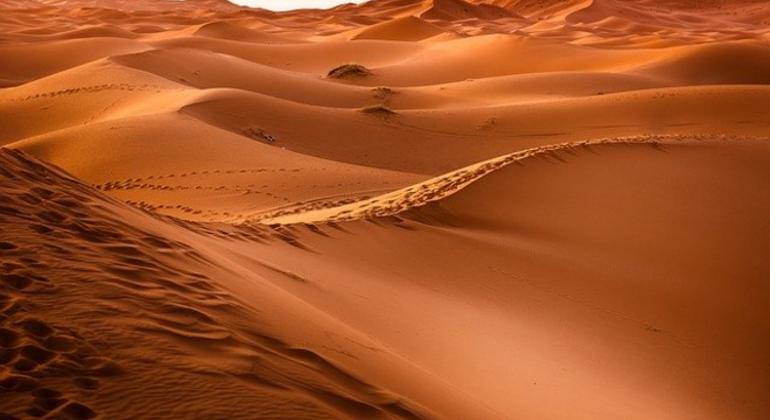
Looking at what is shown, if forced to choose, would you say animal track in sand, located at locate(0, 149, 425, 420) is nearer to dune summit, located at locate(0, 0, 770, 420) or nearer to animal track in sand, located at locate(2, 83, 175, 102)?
dune summit, located at locate(0, 0, 770, 420)

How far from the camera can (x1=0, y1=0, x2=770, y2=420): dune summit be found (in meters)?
2.61

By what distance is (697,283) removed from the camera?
22.0ft

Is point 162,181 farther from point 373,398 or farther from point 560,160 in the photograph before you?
point 373,398

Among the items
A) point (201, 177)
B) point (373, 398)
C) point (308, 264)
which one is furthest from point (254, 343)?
point (201, 177)

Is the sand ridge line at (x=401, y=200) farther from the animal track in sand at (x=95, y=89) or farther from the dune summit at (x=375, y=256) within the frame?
the animal track in sand at (x=95, y=89)

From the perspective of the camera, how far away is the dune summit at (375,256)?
261 centimetres

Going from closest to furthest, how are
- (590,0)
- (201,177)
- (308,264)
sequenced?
(308,264)
(201,177)
(590,0)

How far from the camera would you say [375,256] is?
19.1 ft

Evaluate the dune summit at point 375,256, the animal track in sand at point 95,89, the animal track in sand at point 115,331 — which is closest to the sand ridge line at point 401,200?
the dune summit at point 375,256

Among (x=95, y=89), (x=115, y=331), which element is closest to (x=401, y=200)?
(x=115, y=331)

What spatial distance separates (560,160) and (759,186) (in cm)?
227

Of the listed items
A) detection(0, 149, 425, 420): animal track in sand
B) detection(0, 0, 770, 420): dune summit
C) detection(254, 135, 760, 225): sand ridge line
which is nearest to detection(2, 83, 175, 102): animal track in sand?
detection(0, 0, 770, 420): dune summit

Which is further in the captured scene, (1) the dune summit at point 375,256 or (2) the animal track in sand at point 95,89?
(2) the animal track in sand at point 95,89

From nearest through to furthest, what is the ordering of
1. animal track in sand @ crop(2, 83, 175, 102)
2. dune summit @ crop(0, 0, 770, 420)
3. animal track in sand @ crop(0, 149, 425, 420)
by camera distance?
animal track in sand @ crop(0, 149, 425, 420)
dune summit @ crop(0, 0, 770, 420)
animal track in sand @ crop(2, 83, 175, 102)
